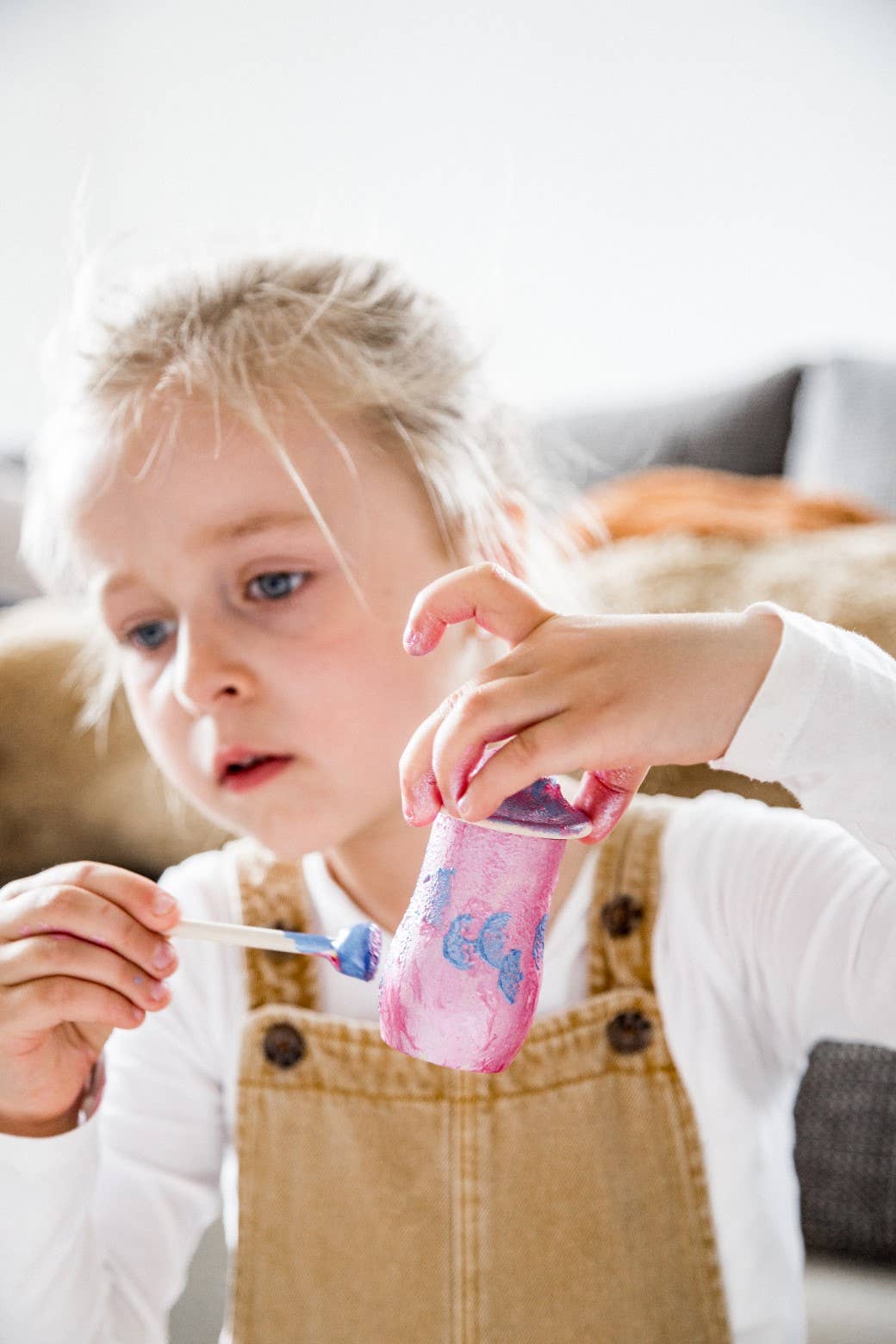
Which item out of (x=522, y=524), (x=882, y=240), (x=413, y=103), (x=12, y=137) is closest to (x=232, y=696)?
(x=522, y=524)

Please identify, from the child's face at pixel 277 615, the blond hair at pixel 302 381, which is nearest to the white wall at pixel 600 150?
the blond hair at pixel 302 381

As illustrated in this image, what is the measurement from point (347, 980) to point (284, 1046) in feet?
0.19

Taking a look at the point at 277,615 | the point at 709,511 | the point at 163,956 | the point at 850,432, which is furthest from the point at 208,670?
the point at 850,432

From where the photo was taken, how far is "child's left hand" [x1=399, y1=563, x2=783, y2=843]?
0.44m

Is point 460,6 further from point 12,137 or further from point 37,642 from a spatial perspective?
point 37,642

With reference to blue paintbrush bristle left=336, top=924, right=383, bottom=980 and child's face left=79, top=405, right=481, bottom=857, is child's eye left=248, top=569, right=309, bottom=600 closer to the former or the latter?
child's face left=79, top=405, right=481, bottom=857

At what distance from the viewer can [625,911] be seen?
0.75 m

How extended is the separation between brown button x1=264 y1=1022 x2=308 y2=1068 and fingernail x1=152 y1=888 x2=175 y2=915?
0.72 ft

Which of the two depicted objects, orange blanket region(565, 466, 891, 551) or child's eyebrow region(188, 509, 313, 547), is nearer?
child's eyebrow region(188, 509, 313, 547)

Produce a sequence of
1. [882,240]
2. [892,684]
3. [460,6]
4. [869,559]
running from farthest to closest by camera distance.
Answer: [460,6] → [882,240] → [869,559] → [892,684]

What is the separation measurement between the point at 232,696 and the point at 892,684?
0.34m

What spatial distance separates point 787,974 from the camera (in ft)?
2.32

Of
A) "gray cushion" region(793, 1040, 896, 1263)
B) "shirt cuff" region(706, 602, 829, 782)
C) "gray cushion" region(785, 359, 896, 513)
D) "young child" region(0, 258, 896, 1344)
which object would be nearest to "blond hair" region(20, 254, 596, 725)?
"young child" region(0, 258, 896, 1344)

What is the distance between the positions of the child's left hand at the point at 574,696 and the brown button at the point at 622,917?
0.28 meters
